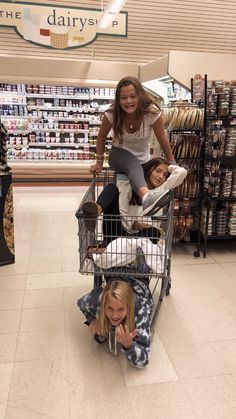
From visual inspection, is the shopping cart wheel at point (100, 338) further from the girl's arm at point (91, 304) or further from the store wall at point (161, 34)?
the store wall at point (161, 34)

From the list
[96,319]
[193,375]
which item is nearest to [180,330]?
[193,375]

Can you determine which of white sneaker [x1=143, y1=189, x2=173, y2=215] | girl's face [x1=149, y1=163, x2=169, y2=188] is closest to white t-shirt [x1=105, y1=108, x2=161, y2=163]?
girl's face [x1=149, y1=163, x2=169, y2=188]

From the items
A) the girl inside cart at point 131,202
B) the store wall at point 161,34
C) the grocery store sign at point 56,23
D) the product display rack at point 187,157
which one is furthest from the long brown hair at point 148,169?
the store wall at point 161,34

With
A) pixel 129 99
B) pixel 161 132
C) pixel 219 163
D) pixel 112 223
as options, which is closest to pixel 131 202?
pixel 112 223

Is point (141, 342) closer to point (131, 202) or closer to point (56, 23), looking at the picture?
point (131, 202)

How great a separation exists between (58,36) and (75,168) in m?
2.80

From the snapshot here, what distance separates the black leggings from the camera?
2184 mm

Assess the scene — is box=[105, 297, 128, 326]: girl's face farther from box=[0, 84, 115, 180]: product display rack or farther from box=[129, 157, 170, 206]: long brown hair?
box=[0, 84, 115, 180]: product display rack

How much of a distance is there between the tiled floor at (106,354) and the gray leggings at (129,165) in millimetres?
1051

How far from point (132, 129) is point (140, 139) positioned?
9 cm

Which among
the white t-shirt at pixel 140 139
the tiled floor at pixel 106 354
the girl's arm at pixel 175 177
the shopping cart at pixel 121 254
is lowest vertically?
the tiled floor at pixel 106 354

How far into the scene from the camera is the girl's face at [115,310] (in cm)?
201

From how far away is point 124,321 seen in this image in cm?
206

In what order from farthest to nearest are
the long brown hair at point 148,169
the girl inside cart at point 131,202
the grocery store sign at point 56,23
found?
the grocery store sign at point 56,23 → the long brown hair at point 148,169 → the girl inside cart at point 131,202
